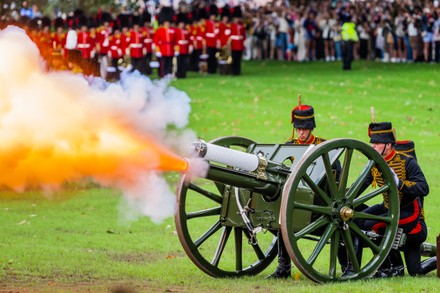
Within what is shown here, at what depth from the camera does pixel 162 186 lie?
38.6 feet

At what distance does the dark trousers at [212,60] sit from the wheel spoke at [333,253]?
29614mm

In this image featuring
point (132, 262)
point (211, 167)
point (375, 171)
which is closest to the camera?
point (211, 167)

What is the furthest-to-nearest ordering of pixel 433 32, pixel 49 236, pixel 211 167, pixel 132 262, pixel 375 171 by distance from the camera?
1. pixel 433 32
2. pixel 49 236
3. pixel 132 262
4. pixel 375 171
5. pixel 211 167

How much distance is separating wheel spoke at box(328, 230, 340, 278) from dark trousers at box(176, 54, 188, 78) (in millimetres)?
27760

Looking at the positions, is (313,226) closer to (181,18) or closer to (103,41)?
(103,41)

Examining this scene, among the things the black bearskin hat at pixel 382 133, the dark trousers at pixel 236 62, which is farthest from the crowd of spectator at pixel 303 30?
the black bearskin hat at pixel 382 133

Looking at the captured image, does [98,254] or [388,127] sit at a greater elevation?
[388,127]

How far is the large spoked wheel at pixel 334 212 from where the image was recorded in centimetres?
1064

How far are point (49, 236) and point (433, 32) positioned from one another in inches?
1022

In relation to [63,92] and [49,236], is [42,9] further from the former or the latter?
[63,92]

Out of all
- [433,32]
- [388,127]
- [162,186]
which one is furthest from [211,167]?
[433,32]

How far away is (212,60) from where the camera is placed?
40.8 meters

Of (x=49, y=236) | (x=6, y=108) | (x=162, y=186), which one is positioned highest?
(x=6, y=108)

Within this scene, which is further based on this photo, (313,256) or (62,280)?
(62,280)
